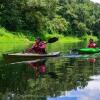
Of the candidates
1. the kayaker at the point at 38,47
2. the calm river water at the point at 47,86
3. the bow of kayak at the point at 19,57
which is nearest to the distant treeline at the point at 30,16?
the kayaker at the point at 38,47

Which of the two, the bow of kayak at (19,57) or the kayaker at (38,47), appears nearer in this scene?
the bow of kayak at (19,57)

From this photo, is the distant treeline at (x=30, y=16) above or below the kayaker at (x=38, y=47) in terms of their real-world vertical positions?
below

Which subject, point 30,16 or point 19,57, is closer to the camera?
point 19,57

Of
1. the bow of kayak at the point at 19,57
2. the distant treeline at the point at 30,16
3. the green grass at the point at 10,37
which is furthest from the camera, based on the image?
the distant treeline at the point at 30,16

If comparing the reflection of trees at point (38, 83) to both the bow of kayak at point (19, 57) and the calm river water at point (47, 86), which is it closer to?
the calm river water at point (47, 86)

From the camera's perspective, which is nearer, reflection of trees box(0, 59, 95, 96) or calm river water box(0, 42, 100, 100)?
calm river water box(0, 42, 100, 100)

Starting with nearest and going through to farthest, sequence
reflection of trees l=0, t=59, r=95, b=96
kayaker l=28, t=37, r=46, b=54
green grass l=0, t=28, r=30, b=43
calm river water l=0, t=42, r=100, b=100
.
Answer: calm river water l=0, t=42, r=100, b=100 → reflection of trees l=0, t=59, r=95, b=96 → kayaker l=28, t=37, r=46, b=54 → green grass l=0, t=28, r=30, b=43

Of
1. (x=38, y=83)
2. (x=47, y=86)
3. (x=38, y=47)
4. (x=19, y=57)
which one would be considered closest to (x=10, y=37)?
(x=38, y=47)

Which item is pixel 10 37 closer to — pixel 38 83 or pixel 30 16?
pixel 30 16

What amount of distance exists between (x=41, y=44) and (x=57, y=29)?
5030 cm

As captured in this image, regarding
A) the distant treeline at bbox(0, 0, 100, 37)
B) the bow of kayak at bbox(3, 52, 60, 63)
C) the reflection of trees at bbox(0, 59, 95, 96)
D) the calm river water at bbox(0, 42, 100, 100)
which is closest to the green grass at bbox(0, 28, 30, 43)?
the distant treeline at bbox(0, 0, 100, 37)

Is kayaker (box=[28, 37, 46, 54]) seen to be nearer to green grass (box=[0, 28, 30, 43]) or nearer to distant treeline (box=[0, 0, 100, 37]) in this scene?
green grass (box=[0, 28, 30, 43])

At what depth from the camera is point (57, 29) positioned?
7512 centimetres

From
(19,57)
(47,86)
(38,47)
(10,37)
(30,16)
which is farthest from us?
(30,16)
